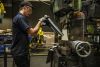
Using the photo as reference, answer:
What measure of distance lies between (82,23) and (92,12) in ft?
0.89

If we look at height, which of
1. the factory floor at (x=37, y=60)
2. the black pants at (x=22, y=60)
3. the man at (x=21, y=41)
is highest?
the man at (x=21, y=41)

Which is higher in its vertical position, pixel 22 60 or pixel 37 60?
pixel 22 60

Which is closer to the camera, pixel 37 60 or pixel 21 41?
pixel 21 41

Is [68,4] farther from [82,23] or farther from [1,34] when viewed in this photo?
[1,34]

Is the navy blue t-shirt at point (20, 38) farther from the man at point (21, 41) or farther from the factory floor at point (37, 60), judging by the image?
the factory floor at point (37, 60)

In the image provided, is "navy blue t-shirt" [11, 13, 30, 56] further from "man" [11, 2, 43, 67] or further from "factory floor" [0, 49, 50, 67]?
"factory floor" [0, 49, 50, 67]

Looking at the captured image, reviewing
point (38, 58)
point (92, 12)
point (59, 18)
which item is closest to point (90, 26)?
point (92, 12)

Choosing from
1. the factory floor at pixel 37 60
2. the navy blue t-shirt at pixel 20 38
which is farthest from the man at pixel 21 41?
the factory floor at pixel 37 60

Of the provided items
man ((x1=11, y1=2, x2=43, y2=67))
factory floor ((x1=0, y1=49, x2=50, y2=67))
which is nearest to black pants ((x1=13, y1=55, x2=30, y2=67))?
man ((x1=11, y1=2, x2=43, y2=67))

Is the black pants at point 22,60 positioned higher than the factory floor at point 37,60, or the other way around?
the black pants at point 22,60

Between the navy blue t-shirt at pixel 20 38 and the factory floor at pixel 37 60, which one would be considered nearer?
the navy blue t-shirt at pixel 20 38

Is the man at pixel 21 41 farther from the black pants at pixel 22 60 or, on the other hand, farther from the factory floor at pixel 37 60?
the factory floor at pixel 37 60

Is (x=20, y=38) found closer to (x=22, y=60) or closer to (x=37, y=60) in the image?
(x=22, y=60)

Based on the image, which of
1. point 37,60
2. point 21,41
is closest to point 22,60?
point 21,41
